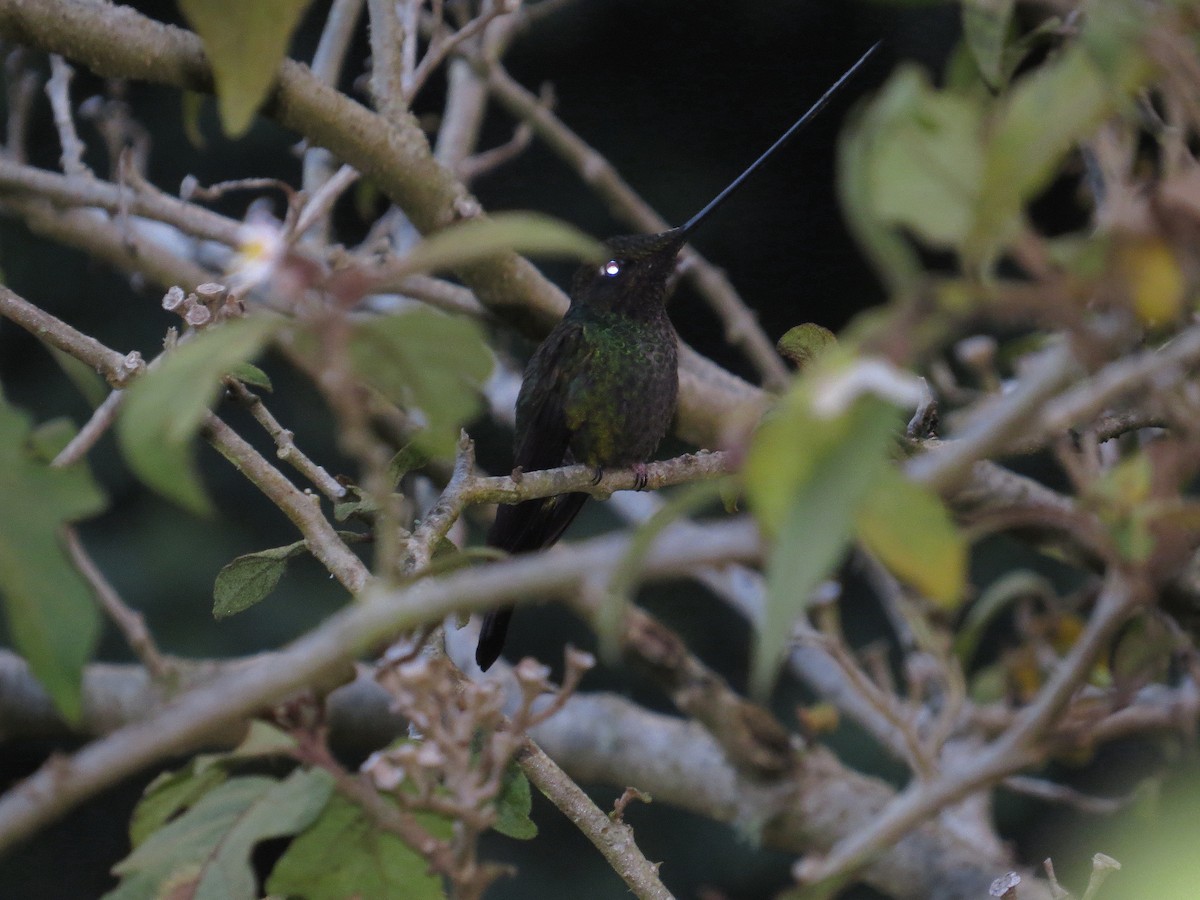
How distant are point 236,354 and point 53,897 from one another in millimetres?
4019

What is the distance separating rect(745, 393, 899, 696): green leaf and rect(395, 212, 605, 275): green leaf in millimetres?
97

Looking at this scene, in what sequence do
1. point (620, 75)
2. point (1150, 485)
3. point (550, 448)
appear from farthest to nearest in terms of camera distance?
point (620, 75)
point (550, 448)
point (1150, 485)

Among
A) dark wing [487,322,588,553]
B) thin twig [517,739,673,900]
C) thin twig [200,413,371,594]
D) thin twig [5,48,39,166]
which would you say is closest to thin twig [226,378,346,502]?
thin twig [200,413,371,594]

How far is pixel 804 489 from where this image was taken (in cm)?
41

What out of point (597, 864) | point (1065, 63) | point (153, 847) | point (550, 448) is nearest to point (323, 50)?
point (550, 448)

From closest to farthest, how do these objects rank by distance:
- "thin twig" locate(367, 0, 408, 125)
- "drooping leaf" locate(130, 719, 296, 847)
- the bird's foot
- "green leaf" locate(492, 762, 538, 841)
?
"drooping leaf" locate(130, 719, 296, 847)
"green leaf" locate(492, 762, 538, 841)
the bird's foot
"thin twig" locate(367, 0, 408, 125)

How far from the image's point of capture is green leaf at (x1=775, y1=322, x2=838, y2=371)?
0.90 m

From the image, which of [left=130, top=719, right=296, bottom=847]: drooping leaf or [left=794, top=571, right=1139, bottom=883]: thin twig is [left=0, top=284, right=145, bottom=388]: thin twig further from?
[left=794, top=571, right=1139, bottom=883]: thin twig

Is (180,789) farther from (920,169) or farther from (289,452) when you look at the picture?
(920,169)

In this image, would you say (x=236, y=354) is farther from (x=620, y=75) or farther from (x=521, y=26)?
(x=620, y=75)

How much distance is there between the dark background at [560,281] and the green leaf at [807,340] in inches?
87.6

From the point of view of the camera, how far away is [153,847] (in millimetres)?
686

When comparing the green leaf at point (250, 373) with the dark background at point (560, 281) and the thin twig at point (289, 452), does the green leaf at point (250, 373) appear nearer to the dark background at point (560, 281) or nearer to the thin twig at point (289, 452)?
the thin twig at point (289, 452)

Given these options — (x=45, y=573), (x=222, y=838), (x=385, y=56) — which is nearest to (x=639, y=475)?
(x=385, y=56)
